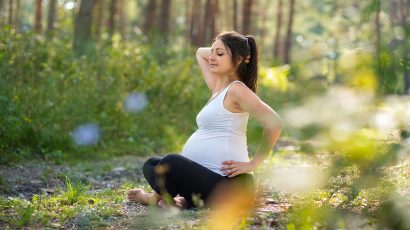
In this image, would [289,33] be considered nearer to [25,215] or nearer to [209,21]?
[209,21]

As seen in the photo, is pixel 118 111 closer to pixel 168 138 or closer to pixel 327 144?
pixel 168 138

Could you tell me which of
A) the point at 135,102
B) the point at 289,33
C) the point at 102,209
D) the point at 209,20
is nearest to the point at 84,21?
the point at 135,102

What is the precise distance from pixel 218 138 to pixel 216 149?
77mm

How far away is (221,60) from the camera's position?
4605mm

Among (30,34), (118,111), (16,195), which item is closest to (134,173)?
(16,195)

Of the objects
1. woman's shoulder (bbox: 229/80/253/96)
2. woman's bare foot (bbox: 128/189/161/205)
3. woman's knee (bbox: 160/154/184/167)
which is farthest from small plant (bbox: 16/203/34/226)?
woman's shoulder (bbox: 229/80/253/96)

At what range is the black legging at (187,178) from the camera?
4.28m

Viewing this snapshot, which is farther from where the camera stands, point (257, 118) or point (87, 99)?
point (87, 99)

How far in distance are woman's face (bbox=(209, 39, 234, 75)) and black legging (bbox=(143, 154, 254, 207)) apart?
0.72m

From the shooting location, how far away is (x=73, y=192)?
4.75 metres

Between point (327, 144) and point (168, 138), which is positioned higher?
point (327, 144)

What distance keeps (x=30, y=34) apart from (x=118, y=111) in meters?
2.43

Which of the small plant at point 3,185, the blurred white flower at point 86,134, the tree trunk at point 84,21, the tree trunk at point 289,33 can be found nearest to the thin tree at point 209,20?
the tree trunk at point 289,33

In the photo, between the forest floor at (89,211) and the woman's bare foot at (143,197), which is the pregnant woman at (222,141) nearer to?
the woman's bare foot at (143,197)
